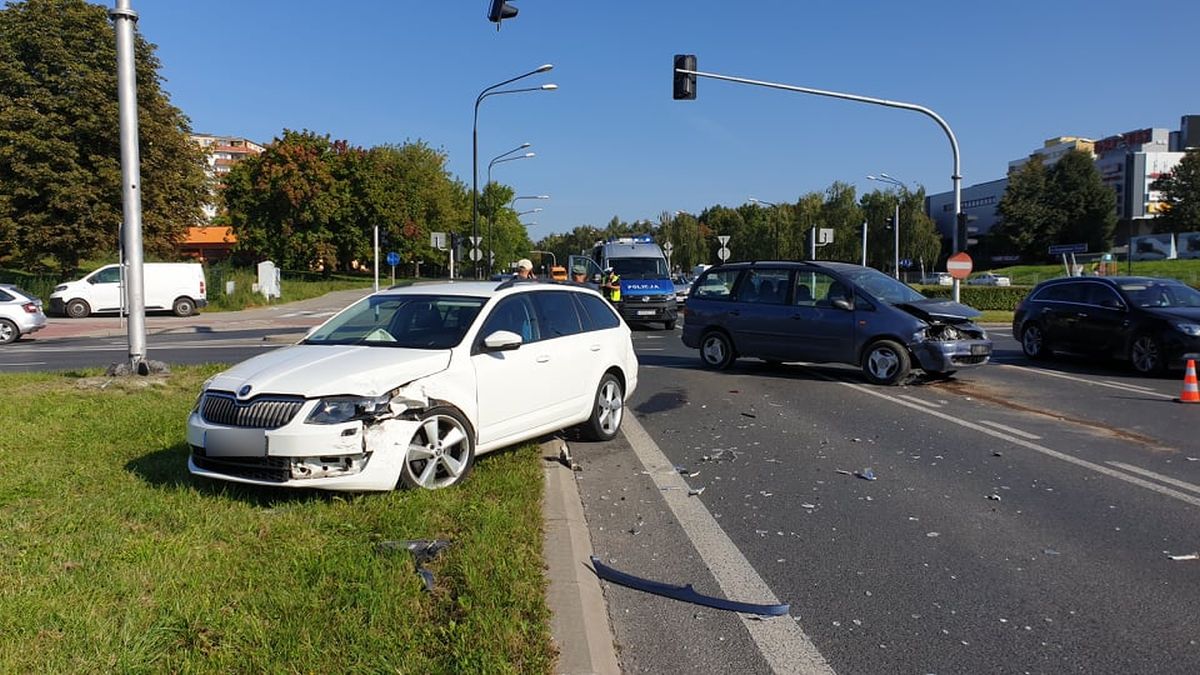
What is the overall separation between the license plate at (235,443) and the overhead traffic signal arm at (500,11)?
773 cm

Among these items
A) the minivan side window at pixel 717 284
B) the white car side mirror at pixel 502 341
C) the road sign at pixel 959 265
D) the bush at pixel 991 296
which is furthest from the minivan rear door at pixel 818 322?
the bush at pixel 991 296

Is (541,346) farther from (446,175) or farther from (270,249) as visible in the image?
(446,175)

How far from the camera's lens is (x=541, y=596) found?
400 centimetres

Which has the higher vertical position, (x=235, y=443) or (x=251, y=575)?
(x=235, y=443)

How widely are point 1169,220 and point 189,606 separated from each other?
95396mm

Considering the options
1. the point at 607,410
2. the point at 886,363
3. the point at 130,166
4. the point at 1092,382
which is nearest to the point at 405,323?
the point at 607,410

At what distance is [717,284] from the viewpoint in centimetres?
1420

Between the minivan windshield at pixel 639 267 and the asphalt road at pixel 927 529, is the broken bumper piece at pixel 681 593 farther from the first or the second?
the minivan windshield at pixel 639 267

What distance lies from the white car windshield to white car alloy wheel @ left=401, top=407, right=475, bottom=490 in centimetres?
61

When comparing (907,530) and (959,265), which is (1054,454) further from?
(959,265)

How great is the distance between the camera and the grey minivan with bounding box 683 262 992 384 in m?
11.9

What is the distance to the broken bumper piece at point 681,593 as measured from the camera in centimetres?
419

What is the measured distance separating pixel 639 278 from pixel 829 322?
38.9 feet

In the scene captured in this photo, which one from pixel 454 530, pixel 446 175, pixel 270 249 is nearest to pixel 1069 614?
pixel 454 530
